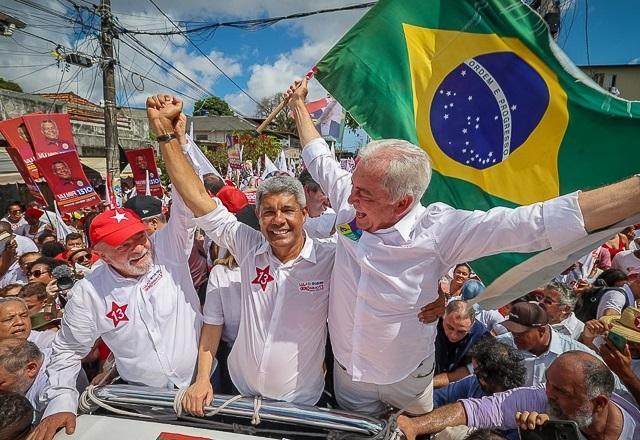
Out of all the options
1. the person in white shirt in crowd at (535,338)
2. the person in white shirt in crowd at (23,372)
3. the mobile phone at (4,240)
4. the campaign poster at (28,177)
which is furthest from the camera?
the campaign poster at (28,177)

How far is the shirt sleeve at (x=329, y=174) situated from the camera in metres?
2.30

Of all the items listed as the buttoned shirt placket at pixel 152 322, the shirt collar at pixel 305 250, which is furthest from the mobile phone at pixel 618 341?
the buttoned shirt placket at pixel 152 322

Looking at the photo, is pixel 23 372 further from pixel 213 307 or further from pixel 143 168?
pixel 143 168

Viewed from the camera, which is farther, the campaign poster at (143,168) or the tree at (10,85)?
the tree at (10,85)

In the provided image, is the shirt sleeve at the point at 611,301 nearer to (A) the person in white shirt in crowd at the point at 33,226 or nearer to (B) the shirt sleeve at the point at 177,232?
(B) the shirt sleeve at the point at 177,232

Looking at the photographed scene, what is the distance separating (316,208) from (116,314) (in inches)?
100

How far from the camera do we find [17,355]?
8.64 ft

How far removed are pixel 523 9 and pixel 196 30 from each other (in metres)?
11.8

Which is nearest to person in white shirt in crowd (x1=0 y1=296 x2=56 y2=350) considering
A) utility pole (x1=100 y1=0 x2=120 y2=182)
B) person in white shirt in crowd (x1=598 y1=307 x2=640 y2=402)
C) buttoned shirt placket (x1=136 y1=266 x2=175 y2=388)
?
buttoned shirt placket (x1=136 y1=266 x2=175 y2=388)

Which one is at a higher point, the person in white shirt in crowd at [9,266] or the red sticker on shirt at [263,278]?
the red sticker on shirt at [263,278]

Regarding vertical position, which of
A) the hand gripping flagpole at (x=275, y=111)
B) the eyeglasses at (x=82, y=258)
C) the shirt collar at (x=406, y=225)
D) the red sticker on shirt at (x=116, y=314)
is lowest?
the eyeglasses at (x=82, y=258)

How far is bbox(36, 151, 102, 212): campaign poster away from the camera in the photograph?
273 inches

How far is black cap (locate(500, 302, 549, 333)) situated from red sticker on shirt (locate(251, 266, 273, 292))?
2.08 m

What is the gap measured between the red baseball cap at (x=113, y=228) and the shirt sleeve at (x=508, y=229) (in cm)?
160
